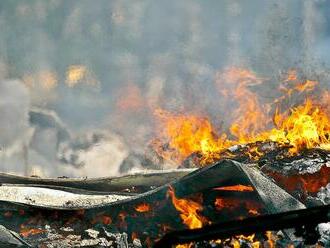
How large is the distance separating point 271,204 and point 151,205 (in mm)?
1757

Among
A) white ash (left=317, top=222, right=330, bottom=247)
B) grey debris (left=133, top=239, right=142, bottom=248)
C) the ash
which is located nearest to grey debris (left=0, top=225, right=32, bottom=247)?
the ash

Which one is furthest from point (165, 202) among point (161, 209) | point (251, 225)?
point (251, 225)

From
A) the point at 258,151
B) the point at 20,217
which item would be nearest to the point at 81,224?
the point at 20,217

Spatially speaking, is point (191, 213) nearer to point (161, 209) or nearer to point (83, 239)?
point (161, 209)

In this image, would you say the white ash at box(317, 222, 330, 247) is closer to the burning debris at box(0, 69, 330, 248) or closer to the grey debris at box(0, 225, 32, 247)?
the burning debris at box(0, 69, 330, 248)

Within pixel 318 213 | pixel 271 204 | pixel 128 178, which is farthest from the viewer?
pixel 128 178

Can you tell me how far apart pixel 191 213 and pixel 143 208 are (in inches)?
29.1

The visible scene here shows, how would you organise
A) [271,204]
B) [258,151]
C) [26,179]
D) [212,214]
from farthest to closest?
1. [258,151]
2. [26,179]
3. [212,214]
4. [271,204]

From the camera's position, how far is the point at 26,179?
849 cm

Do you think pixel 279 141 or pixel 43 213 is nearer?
pixel 43 213

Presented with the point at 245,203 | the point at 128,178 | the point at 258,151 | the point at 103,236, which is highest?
the point at 258,151

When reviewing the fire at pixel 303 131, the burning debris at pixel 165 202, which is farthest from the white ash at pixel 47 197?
the fire at pixel 303 131

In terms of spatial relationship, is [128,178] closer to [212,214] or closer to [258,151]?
[212,214]

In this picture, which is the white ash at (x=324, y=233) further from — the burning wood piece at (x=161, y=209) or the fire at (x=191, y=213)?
the fire at (x=191, y=213)
